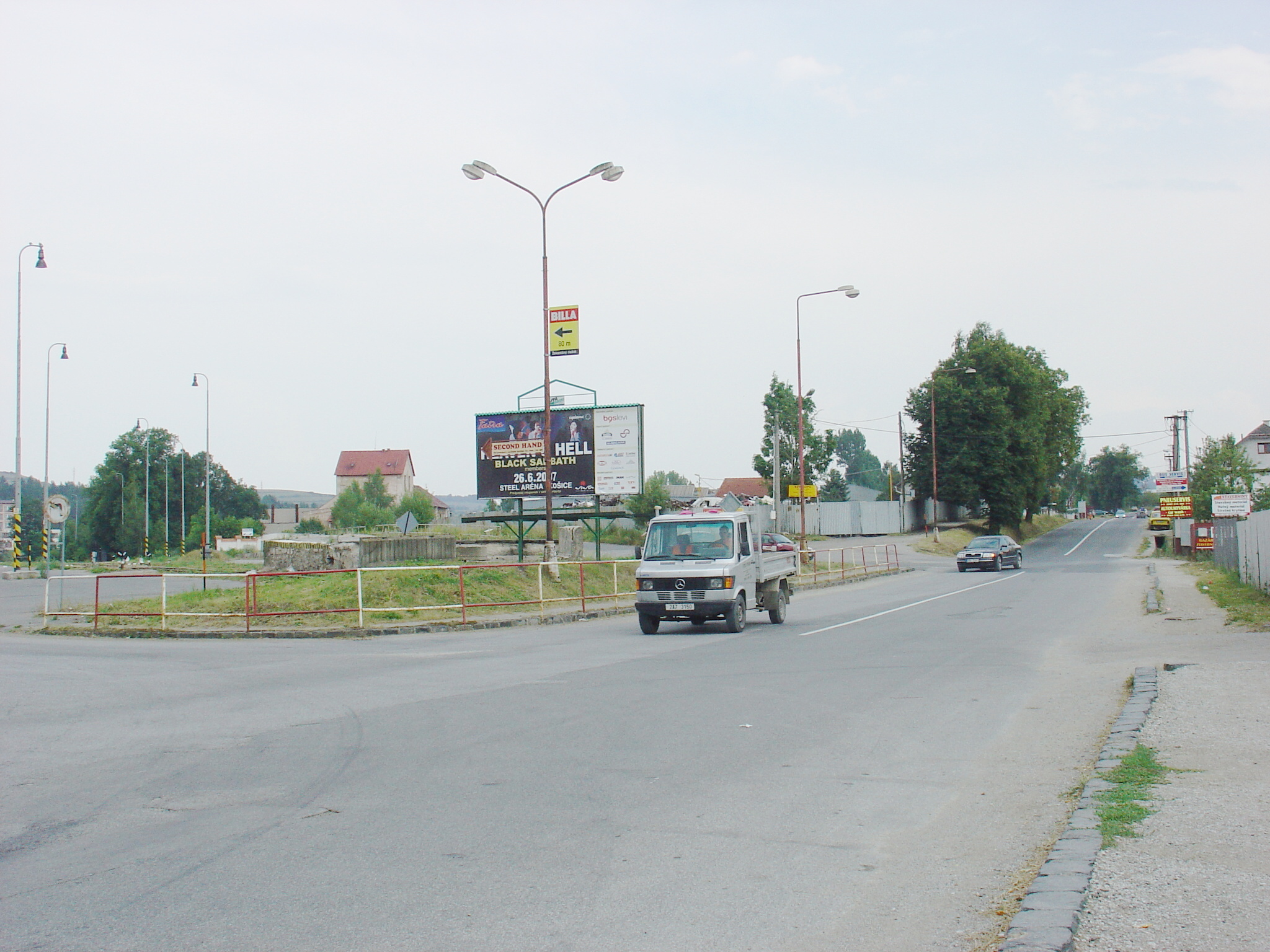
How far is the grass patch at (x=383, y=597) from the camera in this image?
70.8 feet

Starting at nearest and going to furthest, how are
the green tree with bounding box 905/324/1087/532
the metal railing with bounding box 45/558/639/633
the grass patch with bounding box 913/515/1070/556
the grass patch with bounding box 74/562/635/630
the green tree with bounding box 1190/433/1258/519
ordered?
the metal railing with bounding box 45/558/639/633
the grass patch with bounding box 74/562/635/630
the green tree with bounding box 1190/433/1258/519
the grass patch with bounding box 913/515/1070/556
the green tree with bounding box 905/324/1087/532

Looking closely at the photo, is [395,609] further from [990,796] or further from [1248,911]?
[1248,911]

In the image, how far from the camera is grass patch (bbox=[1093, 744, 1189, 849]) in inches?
211

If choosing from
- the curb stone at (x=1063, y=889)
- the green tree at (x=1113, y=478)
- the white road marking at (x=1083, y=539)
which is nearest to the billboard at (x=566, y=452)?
the curb stone at (x=1063, y=889)

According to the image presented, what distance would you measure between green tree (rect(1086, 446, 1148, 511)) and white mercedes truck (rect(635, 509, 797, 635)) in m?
168

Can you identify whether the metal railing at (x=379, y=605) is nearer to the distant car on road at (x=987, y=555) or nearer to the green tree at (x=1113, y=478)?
the distant car on road at (x=987, y=555)

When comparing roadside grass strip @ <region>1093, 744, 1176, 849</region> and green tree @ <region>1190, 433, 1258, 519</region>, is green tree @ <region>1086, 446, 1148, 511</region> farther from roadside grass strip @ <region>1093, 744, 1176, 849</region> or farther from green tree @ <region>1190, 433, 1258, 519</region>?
roadside grass strip @ <region>1093, 744, 1176, 849</region>

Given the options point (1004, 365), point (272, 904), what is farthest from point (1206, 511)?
point (272, 904)

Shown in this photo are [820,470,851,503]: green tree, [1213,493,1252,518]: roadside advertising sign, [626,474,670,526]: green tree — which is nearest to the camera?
[1213,493,1252,518]: roadside advertising sign

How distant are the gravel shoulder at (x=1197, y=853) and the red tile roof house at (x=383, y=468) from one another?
522 ft

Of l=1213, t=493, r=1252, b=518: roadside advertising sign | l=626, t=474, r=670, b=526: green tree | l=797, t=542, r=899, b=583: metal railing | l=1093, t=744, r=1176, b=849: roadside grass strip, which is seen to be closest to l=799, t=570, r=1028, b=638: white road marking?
l=797, t=542, r=899, b=583: metal railing

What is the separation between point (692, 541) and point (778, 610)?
2.93 meters

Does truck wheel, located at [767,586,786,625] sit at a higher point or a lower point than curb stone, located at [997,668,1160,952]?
lower

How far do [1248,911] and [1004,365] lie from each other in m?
75.9
